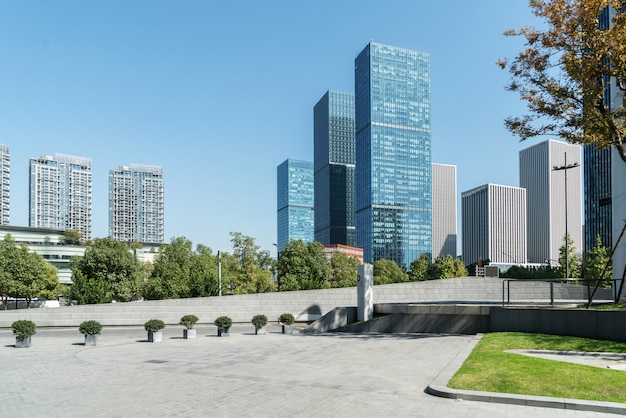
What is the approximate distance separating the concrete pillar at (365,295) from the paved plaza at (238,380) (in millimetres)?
7383

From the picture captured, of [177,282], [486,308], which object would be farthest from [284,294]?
[486,308]

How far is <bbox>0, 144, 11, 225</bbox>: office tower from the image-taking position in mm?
185525

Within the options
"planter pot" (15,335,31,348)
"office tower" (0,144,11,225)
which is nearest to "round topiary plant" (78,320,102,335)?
"planter pot" (15,335,31,348)

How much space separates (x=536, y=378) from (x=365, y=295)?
1907 centimetres

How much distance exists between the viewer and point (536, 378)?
11922 mm

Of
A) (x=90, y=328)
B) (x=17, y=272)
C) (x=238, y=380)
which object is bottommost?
(x=90, y=328)

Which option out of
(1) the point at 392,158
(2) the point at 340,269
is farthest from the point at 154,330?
(1) the point at 392,158

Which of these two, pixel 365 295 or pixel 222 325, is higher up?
pixel 365 295

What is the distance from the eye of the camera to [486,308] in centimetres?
2533

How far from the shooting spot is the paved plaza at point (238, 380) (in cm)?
1034

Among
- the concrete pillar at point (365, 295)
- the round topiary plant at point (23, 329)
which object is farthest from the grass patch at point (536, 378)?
the round topiary plant at point (23, 329)

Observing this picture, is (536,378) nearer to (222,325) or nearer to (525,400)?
(525,400)

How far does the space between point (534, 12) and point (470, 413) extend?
18.9 meters

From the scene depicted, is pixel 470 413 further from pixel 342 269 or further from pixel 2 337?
pixel 342 269
